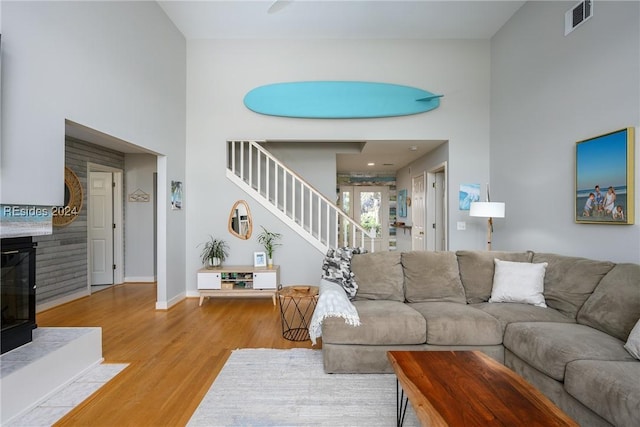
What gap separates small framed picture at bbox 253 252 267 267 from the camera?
180 inches

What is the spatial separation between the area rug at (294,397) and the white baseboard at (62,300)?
3153 mm

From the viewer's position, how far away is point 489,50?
4.71 m

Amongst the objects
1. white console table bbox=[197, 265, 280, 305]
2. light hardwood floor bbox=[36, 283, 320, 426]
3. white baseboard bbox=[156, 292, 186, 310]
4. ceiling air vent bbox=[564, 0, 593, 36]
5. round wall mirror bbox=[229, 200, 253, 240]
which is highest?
ceiling air vent bbox=[564, 0, 593, 36]

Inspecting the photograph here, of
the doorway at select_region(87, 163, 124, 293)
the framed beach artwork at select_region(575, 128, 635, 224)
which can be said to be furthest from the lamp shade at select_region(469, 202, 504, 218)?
the doorway at select_region(87, 163, 124, 293)

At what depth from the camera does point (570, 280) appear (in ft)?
8.44

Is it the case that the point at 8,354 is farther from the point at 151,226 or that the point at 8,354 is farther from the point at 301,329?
the point at 151,226

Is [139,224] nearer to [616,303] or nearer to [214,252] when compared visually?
[214,252]

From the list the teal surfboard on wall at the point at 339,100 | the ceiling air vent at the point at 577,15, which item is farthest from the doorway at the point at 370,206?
the ceiling air vent at the point at 577,15

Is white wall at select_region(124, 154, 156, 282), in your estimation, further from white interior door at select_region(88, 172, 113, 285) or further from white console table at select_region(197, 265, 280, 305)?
white console table at select_region(197, 265, 280, 305)

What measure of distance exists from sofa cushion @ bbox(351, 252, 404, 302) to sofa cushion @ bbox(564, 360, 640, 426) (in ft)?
4.67

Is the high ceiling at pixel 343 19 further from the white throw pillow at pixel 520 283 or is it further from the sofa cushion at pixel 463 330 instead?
the sofa cushion at pixel 463 330

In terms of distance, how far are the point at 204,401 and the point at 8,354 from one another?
4.42 feet

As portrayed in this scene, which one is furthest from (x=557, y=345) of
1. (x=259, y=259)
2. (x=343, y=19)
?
(x=343, y=19)

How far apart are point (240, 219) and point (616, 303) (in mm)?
4243
